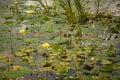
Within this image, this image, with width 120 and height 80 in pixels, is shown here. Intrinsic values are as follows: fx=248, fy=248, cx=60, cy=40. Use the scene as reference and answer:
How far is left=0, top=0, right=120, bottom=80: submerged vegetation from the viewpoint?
2111 millimetres

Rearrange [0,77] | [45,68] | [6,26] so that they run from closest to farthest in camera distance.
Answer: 1. [0,77]
2. [45,68]
3. [6,26]

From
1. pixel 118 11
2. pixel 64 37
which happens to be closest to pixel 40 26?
pixel 64 37

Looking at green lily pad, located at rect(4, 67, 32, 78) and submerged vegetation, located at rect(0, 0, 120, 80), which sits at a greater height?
submerged vegetation, located at rect(0, 0, 120, 80)

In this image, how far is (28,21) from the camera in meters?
3.44

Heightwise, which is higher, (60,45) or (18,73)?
(60,45)

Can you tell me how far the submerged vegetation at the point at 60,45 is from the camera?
83.1 inches

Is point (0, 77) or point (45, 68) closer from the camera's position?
point (0, 77)

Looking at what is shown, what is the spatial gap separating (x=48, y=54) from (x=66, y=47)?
0.81 feet

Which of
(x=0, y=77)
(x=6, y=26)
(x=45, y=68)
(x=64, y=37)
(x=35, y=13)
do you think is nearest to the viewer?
(x=0, y=77)

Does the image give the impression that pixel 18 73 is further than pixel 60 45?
No

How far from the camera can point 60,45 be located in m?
2.64

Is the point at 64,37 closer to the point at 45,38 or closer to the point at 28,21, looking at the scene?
the point at 45,38

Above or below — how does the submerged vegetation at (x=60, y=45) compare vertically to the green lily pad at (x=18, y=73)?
above

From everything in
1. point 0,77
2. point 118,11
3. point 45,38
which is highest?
point 118,11
